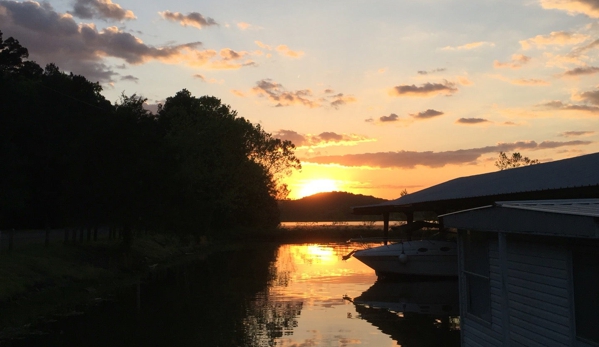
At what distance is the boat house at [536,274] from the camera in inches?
297

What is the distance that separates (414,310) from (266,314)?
19.2 feet

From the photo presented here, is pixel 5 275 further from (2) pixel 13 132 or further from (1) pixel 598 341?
(2) pixel 13 132

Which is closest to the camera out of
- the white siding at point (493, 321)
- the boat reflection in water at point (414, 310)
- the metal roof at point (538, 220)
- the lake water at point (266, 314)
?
the metal roof at point (538, 220)

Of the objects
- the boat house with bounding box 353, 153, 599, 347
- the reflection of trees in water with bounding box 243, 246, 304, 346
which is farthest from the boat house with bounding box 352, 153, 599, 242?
the reflection of trees in water with bounding box 243, 246, 304, 346

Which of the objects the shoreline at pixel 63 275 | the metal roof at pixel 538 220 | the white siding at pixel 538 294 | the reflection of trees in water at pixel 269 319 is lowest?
the reflection of trees in water at pixel 269 319

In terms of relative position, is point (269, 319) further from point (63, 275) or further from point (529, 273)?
point (529, 273)

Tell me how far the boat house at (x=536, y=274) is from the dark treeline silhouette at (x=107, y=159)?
25074 millimetres

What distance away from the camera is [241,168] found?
6269cm

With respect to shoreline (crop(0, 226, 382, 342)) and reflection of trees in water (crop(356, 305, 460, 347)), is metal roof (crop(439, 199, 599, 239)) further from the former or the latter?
shoreline (crop(0, 226, 382, 342))

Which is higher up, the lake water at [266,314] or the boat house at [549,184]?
the boat house at [549,184]

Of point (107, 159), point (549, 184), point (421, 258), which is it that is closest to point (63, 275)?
point (107, 159)

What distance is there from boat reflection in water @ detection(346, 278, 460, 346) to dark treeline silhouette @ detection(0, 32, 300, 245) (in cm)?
1427

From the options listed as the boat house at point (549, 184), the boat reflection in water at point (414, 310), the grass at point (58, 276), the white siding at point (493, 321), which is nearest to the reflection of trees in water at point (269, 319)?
the boat reflection in water at point (414, 310)

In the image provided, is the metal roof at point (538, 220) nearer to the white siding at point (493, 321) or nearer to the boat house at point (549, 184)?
the white siding at point (493, 321)
